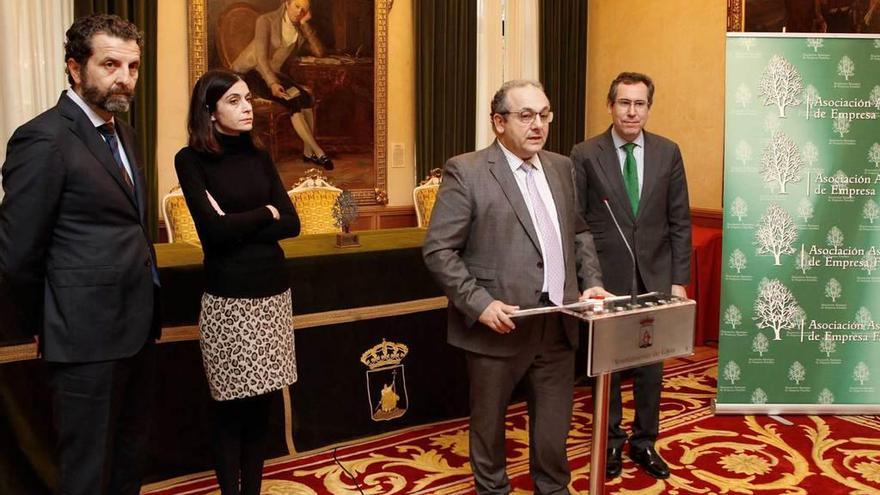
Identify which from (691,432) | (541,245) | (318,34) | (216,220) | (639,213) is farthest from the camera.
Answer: (318,34)

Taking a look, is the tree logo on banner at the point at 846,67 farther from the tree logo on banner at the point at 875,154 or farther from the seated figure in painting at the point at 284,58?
the seated figure in painting at the point at 284,58

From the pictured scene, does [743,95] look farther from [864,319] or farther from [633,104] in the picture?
[864,319]

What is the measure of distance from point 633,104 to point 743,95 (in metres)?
1.15

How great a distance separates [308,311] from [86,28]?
6.12ft

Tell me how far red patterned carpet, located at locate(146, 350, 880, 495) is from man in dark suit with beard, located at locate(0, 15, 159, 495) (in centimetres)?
123

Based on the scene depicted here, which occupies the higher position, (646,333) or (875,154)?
(875,154)

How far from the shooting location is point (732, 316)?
181 inches

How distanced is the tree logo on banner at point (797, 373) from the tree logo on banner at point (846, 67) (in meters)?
1.65

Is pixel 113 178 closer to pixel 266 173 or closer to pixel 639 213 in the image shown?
pixel 266 173

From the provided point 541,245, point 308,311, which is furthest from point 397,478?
point 541,245

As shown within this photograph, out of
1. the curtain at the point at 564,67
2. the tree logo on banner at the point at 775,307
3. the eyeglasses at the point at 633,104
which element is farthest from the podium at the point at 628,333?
the curtain at the point at 564,67

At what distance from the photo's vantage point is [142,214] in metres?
2.70

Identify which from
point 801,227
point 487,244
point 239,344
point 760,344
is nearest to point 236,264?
point 239,344

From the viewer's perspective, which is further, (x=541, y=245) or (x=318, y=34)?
(x=318, y=34)
